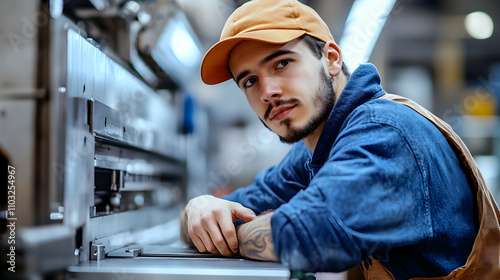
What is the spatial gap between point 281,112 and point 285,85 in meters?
0.08

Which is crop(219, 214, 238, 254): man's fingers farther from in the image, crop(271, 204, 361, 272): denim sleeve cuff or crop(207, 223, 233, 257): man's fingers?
crop(271, 204, 361, 272): denim sleeve cuff

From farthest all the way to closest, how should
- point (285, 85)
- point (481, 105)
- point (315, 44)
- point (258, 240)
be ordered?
point (481, 105)
point (315, 44)
point (285, 85)
point (258, 240)

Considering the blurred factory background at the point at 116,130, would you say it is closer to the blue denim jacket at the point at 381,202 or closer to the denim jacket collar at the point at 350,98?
the blue denim jacket at the point at 381,202

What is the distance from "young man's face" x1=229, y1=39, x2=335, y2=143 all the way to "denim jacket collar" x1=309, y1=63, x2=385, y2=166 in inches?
2.3

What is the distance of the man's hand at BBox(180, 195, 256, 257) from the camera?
1.07 metres

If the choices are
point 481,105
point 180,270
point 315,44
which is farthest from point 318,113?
point 481,105

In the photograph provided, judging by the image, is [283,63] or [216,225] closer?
[216,225]

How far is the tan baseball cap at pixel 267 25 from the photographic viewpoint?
1156mm

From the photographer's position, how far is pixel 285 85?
3.88 ft

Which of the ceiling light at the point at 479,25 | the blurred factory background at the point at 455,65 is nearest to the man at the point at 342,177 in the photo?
the blurred factory background at the point at 455,65

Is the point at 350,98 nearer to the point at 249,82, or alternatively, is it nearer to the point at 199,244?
the point at 249,82

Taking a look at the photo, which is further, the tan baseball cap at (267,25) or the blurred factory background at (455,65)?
the blurred factory background at (455,65)

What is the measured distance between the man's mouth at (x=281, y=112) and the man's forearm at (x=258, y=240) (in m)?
0.33

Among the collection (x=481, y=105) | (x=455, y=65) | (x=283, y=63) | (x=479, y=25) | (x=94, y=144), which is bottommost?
(x=94, y=144)
